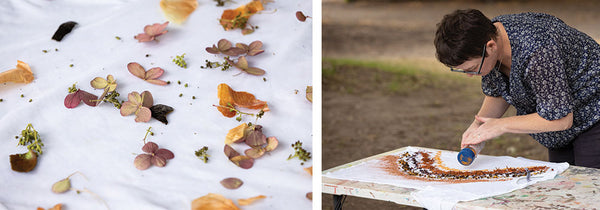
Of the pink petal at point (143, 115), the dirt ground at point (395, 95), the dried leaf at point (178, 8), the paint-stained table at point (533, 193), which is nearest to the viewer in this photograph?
the paint-stained table at point (533, 193)

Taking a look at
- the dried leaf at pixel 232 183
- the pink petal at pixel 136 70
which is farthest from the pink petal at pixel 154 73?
the dried leaf at pixel 232 183

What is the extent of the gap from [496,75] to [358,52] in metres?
6.26

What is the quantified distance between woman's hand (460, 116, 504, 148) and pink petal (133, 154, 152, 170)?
0.99 metres

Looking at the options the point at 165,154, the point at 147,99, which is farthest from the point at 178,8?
the point at 165,154

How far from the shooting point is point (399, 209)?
285cm

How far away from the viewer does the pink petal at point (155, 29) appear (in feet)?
7.60

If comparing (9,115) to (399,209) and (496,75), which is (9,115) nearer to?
(496,75)

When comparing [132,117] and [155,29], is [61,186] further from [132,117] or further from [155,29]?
[155,29]

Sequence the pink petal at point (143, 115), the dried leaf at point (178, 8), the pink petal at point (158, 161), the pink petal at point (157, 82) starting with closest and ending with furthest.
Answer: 1. the pink petal at point (158, 161)
2. the pink petal at point (143, 115)
3. the pink petal at point (157, 82)
4. the dried leaf at point (178, 8)

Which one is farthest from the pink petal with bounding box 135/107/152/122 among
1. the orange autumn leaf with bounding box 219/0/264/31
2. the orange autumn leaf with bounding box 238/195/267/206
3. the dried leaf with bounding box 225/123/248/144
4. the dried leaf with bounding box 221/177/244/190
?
the orange autumn leaf with bounding box 219/0/264/31

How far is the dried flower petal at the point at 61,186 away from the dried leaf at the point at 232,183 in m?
0.42

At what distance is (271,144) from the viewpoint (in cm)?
178

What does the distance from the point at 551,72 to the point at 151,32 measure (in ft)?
4.88

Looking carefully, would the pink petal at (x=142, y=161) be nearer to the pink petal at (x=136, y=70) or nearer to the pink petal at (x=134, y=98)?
the pink petal at (x=134, y=98)
